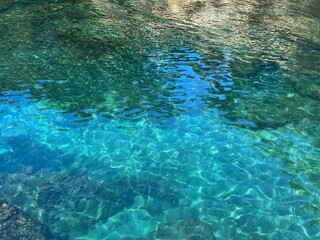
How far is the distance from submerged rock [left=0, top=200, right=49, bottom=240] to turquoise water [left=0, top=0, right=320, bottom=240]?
32 centimetres

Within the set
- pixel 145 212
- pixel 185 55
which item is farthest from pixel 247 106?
pixel 145 212

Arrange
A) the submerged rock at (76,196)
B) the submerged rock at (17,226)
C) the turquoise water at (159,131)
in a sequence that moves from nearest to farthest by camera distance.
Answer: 1. the submerged rock at (17,226)
2. the submerged rock at (76,196)
3. the turquoise water at (159,131)

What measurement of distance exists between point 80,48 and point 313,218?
1833 centimetres

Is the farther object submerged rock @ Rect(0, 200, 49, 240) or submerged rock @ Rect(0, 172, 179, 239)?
submerged rock @ Rect(0, 172, 179, 239)

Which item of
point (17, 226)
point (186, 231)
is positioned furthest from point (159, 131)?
point (17, 226)

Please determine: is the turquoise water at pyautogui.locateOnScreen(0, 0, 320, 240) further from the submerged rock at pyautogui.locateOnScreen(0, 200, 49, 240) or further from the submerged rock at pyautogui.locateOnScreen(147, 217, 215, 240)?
the submerged rock at pyautogui.locateOnScreen(0, 200, 49, 240)

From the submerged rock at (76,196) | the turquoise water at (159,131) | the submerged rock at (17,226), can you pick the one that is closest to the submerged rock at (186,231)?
the turquoise water at (159,131)

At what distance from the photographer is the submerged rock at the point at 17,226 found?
1002cm

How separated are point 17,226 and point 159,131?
707 cm

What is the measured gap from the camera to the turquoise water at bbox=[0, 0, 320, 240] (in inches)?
430

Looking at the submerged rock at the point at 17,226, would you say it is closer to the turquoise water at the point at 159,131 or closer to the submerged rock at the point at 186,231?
the turquoise water at the point at 159,131

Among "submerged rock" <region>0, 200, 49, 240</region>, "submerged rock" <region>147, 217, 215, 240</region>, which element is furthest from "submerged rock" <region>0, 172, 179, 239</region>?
"submerged rock" <region>147, 217, 215, 240</region>

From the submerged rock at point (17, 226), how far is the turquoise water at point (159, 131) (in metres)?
0.32

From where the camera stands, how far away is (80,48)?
75.7 ft
